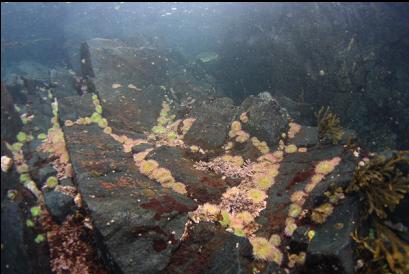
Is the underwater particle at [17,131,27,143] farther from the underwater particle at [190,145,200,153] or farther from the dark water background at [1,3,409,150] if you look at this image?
the dark water background at [1,3,409,150]

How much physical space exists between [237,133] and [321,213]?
3494 millimetres

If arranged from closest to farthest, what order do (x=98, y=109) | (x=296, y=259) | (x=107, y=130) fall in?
(x=296, y=259)
(x=107, y=130)
(x=98, y=109)

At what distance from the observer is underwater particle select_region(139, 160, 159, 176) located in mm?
7609

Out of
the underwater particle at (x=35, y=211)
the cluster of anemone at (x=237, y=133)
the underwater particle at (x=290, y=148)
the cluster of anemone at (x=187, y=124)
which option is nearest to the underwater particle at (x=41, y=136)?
the underwater particle at (x=35, y=211)

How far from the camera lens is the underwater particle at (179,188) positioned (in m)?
7.20

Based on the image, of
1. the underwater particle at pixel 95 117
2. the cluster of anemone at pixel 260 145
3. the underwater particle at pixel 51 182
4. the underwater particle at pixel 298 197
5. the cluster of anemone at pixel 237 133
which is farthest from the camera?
the underwater particle at pixel 95 117

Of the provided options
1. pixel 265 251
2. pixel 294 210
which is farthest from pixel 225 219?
pixel 294 210

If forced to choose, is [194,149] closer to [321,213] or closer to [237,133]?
[237,133]

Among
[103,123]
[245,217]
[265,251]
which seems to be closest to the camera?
[265,251]

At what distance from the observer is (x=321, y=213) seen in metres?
6.68

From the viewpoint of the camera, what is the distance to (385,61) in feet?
40.0

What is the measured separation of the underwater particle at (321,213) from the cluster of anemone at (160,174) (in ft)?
9.65

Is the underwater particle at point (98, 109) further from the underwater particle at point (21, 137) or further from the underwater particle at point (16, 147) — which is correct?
the underwater particle at point (16, 147)

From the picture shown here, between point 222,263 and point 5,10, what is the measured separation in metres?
22.7
